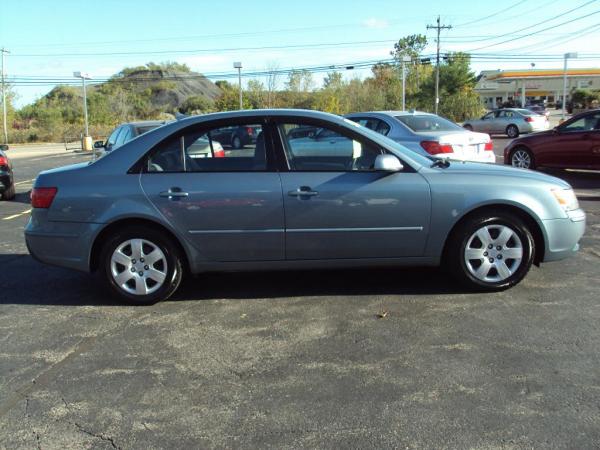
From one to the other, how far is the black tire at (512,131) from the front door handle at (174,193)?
27353 millimetres

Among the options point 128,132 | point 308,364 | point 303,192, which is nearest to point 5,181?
point 128,132

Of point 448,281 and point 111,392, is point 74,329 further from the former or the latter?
point 448,281

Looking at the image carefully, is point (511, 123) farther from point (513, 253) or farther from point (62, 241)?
point (62, 241)

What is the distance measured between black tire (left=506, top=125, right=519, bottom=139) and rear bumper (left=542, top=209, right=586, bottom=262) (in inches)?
1017

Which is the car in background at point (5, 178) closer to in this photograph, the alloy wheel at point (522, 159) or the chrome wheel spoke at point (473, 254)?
the chrome wheel spoke at point (473, 254)

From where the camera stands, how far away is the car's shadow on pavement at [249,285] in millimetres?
5094

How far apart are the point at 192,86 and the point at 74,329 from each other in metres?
137

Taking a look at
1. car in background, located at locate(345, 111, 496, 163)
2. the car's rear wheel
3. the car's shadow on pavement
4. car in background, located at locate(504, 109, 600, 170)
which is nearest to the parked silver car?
the car's shadow on pavement

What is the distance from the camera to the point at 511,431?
285cm

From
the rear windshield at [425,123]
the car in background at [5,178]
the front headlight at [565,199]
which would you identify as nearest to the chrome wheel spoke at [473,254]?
the front headlight at [565,199]

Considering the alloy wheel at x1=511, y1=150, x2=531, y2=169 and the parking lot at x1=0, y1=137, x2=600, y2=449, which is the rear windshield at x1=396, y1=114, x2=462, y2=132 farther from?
the parking lot at x1=0, y1=137, x2=600, y2=449

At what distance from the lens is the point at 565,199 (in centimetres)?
495

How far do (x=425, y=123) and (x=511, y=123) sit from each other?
21190 millimetres

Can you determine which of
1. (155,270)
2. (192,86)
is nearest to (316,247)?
(155,270)
